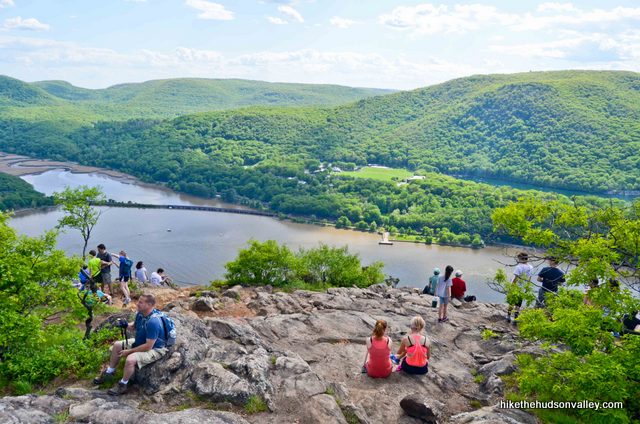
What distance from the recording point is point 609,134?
116 meters

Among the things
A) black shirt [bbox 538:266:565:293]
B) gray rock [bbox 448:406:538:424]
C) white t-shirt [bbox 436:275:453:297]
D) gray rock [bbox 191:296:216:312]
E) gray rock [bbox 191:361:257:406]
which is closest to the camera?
gray rock [bbox 448:406:538:424]

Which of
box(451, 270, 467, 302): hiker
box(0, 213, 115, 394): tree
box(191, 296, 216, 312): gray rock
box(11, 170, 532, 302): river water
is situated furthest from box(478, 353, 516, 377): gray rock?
box(11, 170, 532, 302): river water

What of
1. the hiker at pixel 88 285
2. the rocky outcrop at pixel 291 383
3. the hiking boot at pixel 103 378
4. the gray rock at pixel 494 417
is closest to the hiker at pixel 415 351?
the rocky outcrop at pixel 291 383

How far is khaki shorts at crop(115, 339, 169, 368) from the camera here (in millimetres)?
7705

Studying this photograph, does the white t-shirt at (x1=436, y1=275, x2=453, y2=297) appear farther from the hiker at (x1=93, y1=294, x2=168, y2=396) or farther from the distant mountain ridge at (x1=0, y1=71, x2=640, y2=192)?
the distant mountain ridge at (x1=0, y1=71, x2=640, y2=192)

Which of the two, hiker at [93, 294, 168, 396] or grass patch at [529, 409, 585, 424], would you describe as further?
grass patch at [529, 409, 585, 424]

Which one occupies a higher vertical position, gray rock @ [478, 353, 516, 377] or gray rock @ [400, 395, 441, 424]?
gray rock @ [400, 395, 441, 424]

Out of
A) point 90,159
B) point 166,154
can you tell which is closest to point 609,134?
point 166,154

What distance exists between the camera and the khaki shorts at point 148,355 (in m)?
7.71

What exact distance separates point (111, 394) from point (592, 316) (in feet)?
24.1

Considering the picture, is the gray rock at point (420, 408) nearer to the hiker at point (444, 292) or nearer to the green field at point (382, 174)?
the hiker at point (444, 292)

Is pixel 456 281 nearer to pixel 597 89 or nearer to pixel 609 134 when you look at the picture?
pixel 609 134

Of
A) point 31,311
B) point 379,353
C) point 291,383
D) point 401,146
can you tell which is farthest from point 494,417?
point 401,146

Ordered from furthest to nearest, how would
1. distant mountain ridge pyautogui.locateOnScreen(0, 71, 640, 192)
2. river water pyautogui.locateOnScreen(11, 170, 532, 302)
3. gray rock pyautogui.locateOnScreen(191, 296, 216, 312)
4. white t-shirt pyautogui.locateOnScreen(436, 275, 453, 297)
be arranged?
distant mountain ridge pyautogui.locateOnScreen(0, 71, 640, 192)
river water pyautogui.locateOnScreen(11, 170, 532, 302)
gray rock pyautogui.locateOnScreen(191, 296, 216, 312)
white t-shirt pyautogui.locateOnScreen(436, 275, 453, 297)
